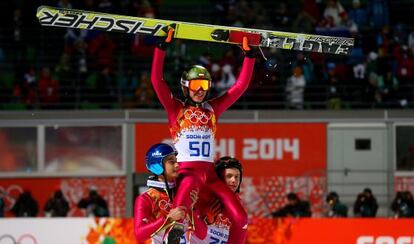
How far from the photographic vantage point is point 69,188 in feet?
74.3

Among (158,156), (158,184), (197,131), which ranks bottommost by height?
(158,184)

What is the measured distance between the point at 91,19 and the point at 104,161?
38.0 feet

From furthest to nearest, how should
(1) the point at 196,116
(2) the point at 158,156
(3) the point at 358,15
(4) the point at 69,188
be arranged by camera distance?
(3) the point at 358,15 → (4) the point at 69,188 → (1) the point at 196,116 → (2) the point at 158,156

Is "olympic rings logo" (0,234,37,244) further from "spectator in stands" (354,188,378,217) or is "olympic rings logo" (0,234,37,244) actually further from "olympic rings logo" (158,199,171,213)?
"spectator in stands" (354,188,378,217)

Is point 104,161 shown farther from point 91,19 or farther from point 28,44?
point 91,19

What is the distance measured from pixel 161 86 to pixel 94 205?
9268 mm

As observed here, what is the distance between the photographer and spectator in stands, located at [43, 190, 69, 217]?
2062 centimetres

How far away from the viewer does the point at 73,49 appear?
78.4 ft

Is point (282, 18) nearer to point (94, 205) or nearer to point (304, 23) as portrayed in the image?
point (304, 23)

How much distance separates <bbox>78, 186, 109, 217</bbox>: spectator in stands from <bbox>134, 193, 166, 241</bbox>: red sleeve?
30.3ft

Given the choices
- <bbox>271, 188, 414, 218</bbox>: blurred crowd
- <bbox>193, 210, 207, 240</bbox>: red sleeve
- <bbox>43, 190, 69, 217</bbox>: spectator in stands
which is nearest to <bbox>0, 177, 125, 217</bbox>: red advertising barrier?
<bbox>43, 190, 69, 217</bbox>: spectator in stands

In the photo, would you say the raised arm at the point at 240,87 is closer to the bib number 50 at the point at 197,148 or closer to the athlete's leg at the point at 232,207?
the bib number 50 at the point at 197,148

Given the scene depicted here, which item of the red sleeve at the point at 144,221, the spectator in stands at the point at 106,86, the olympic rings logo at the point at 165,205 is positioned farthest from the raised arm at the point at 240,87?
the spectator in stands at the point at 106,86

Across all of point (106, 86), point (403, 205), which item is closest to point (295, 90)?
point (106, 86)
